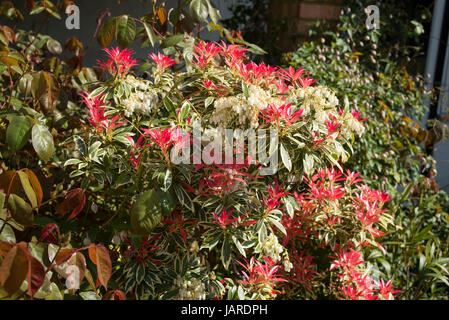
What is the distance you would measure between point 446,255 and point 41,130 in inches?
80.3

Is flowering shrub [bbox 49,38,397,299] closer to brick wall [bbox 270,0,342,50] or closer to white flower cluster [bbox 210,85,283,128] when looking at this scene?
white flower cluster [bbox 210,85,283,128]

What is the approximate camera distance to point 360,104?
197 cm

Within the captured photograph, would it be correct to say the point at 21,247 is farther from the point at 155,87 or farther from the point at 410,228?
the point at 410,228

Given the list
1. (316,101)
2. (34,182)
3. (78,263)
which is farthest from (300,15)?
(78,263)

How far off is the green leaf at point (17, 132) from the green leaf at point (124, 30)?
405mm

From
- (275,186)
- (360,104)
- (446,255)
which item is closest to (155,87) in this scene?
(275,186)

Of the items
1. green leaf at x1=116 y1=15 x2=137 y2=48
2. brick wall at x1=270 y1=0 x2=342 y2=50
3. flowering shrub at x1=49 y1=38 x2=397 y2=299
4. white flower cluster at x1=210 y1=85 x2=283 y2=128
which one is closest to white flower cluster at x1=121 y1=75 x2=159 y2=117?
flowering shrub at x1=49 y1=38 x2=397 y2=299

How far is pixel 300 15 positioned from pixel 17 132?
2108 mm

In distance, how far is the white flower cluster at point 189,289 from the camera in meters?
1.05

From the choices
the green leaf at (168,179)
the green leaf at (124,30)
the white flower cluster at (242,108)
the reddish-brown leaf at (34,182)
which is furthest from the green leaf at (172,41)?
the reddish-brown leaf at (34,182)

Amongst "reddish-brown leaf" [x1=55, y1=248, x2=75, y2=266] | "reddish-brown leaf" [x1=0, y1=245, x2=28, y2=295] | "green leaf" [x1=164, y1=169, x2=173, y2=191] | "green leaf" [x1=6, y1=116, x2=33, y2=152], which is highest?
"green leaf" [x1=6, y1=116, x2=33, y2=152]

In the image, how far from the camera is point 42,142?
83cm

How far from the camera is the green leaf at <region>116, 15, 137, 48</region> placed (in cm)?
111

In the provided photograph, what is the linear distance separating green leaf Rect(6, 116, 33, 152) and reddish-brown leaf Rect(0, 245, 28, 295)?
0.93ft
